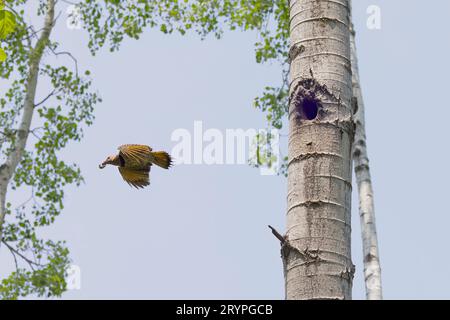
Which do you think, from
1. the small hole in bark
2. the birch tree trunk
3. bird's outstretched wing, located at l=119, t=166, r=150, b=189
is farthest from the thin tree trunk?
bird's outstretched wing, located at l=119, t=166, r=150, b=189

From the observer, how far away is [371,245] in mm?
9828

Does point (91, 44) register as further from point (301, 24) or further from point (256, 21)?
point (301, 24)

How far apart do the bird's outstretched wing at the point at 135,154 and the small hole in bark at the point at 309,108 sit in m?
0.73

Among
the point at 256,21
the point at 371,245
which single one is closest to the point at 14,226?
the point at 256,21

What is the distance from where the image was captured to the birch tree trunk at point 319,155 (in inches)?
112

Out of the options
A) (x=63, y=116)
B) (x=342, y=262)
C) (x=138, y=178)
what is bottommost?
(x=342, y=262)

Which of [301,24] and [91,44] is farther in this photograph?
[91,44]

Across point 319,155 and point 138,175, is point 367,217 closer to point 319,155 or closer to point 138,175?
point 319,155

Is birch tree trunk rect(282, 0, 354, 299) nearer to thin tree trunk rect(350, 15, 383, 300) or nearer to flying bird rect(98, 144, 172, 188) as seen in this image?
flying bird rect(98, 144, 172, 188)

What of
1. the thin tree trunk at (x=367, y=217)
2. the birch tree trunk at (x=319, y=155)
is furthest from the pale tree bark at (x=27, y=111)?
the birch tree trunk at (x=319, y=155)

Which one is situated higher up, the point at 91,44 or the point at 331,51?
the point at 91,44

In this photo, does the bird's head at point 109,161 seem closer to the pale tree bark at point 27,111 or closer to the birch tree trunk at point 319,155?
the birch tree trunk at point 319,155

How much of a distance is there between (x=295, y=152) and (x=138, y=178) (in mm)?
687
